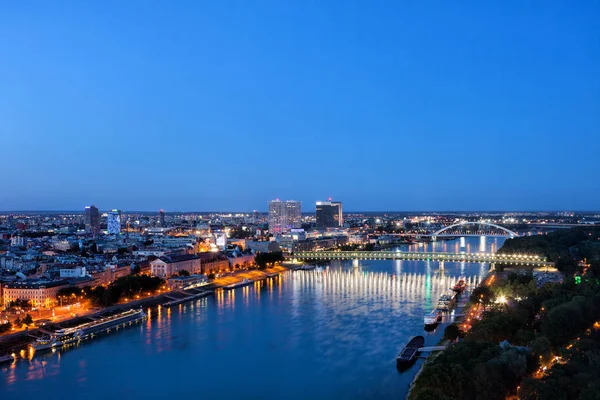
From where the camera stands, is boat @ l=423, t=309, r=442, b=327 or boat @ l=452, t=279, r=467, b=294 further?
boat @ l=452, t=279, r=467, b=294

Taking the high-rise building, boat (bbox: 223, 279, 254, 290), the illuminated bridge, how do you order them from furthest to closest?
1. the high-rise building
2. the illuminated bridge
3. boat (bbox: 223, 279, 254, 290)

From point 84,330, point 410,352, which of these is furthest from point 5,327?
point 410,352

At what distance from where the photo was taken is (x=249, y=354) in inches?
301

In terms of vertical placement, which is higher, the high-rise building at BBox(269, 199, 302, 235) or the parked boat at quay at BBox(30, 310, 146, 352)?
the high-rise building at BBox(269, 199, 302, 235)

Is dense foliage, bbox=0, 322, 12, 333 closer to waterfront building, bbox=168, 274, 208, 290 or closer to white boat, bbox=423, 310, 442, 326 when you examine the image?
waterfront building, bbox=168, 274, 208, 290

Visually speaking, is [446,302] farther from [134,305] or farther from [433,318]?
[134,305]

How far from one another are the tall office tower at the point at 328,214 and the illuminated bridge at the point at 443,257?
21353mm

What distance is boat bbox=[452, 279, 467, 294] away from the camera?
1188 centimetres

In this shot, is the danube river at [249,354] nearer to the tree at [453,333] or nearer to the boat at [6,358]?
the boat at [6,358]

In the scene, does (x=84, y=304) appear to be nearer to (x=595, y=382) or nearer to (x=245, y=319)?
(x=245, y=319)

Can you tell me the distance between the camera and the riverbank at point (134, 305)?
26.3 feet

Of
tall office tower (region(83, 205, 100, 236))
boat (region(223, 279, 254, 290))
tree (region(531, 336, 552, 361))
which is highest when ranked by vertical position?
tall office tower (region(83, 205, 100, 236))

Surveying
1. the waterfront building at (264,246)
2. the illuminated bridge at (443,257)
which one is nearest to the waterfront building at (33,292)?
the illuminated bridge at (443,257)

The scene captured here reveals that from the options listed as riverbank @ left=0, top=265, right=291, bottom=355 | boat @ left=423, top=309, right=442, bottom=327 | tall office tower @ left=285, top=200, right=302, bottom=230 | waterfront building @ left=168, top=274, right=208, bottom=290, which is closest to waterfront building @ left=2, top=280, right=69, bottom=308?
riverbank @ left=0, top=265, right=291, bottom=355
